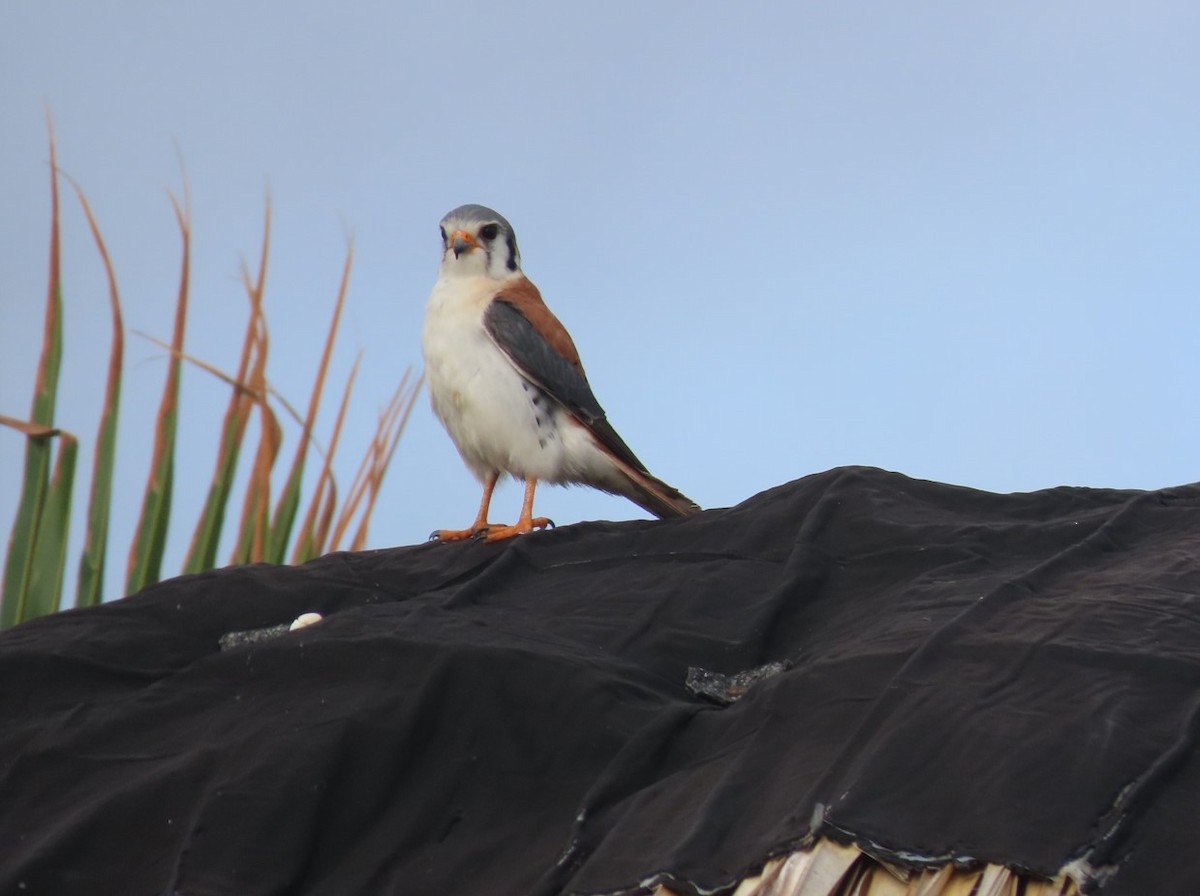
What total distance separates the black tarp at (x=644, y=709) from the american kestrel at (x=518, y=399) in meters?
0.92

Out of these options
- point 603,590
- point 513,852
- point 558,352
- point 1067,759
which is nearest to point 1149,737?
point 1067,759

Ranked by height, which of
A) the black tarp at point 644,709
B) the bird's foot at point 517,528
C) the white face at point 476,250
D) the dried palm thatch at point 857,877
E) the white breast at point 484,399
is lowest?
the dried palm thatch at point 857,877

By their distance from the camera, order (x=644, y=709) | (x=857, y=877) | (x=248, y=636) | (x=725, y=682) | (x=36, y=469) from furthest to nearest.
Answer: (x=36, y=469)
(x=248, y=636)
(x=725, y=682)
(x=644, y=709)
(x=857, y=877)

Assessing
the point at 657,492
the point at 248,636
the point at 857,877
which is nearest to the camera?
the point at 857,877

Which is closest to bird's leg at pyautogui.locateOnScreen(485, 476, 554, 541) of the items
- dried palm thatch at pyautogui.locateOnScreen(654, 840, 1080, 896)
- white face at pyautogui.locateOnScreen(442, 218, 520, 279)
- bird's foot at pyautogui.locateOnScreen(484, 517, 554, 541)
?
bird's foot at pyautogui.locateOnScreen(484, 517, 554, 541)

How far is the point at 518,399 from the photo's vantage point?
4133mm

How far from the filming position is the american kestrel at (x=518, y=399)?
4141mm

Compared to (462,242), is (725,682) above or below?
below

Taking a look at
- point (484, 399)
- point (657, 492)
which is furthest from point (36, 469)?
point (657, 492)

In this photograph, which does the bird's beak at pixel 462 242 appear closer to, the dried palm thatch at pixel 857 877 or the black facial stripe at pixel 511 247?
the black facial stripe at pixel 511 247

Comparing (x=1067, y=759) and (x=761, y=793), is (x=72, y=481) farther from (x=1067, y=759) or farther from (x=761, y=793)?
(x=1067, y=759)

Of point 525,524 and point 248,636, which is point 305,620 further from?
point 525,524

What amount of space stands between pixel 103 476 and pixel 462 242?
1.16 m

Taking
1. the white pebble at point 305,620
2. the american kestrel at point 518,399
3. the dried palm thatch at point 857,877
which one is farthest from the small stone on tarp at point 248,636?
the dried palm thatch at point 857,877
